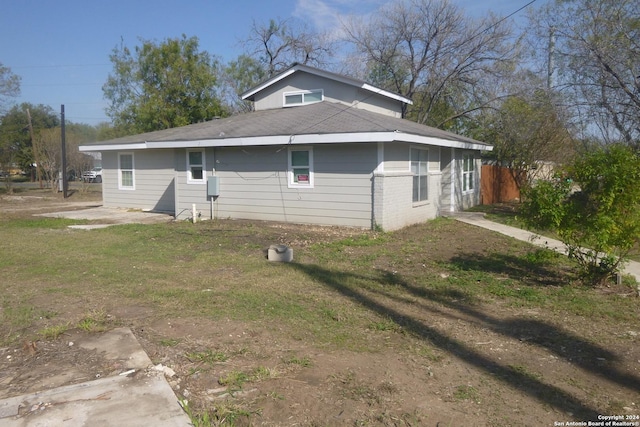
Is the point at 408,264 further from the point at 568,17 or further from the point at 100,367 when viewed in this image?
the point at 568,17

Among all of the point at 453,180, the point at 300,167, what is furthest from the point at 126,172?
the point at 453,180

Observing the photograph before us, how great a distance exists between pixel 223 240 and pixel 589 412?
8777mm

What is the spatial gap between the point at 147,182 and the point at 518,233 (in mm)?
13058

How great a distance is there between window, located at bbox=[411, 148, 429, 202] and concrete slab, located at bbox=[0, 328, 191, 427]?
1135 cm

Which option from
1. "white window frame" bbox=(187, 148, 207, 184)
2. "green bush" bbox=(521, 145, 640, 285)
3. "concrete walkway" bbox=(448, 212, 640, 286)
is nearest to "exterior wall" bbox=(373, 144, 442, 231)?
"concrete walkway" bbox=(448, 212, 640, 286)

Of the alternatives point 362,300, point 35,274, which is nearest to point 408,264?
point 362,300

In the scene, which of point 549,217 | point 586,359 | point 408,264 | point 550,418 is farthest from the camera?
point 408,264

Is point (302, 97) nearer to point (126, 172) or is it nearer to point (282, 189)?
point (282, 189)

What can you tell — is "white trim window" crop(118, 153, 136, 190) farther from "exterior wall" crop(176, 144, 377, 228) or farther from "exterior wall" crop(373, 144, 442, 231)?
"exterior wall" crop(373, 144, 442, 231)

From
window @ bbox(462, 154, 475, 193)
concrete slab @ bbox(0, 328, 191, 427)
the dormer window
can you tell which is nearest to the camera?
concrete slab @ bbox(0, 328, 191, 427)

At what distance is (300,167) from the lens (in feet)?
45.2

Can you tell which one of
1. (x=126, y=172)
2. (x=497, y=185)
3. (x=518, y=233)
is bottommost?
(x=518, y=233)

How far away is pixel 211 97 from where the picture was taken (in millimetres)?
29469

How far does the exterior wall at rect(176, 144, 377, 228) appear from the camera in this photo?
12.9m
